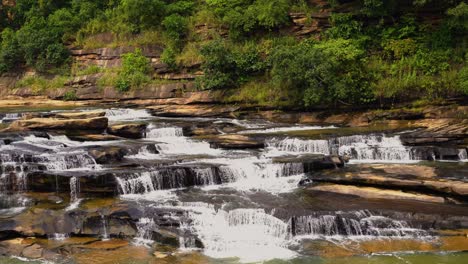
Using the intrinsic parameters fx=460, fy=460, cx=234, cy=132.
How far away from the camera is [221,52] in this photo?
80.5ft

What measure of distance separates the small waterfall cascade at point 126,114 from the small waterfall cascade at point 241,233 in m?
12.5

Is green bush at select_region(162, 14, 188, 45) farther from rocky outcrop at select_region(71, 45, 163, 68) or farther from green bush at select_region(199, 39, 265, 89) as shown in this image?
green bush at select_region(199, 39, 265, 89)

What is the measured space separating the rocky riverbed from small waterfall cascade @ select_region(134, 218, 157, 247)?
0.03m

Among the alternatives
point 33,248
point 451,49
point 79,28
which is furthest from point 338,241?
point 79,28

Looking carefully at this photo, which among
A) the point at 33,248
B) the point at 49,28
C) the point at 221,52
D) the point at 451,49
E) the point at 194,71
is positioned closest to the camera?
the point at 33,248

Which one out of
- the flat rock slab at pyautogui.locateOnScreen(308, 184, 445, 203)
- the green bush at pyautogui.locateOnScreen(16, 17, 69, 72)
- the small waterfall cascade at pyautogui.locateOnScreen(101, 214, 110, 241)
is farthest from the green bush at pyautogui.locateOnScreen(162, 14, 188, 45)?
the small waterfall cascade at pyautogui.locateOnScreen(101, 214, 110, 241)

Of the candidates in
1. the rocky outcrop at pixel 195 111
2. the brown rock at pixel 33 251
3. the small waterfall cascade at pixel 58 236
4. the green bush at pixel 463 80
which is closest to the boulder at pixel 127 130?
the rocky outcrop at pixel 195 111

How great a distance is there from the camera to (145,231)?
10.9 meters

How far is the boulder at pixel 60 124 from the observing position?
18344 mm

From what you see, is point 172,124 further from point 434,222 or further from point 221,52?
point 434,222

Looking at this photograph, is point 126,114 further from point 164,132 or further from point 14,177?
point 14,177

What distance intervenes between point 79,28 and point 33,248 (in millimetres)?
27833

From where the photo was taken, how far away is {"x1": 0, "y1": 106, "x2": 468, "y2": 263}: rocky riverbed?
33.9 ft

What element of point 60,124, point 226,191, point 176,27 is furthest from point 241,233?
point 176,27
